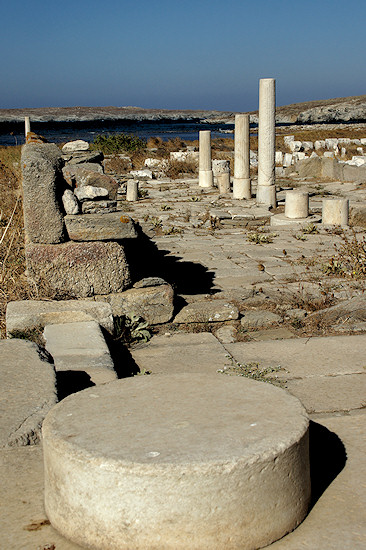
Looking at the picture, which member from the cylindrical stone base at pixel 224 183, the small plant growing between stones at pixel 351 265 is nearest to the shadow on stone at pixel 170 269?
the small plant growing between stones at pixel 351 265

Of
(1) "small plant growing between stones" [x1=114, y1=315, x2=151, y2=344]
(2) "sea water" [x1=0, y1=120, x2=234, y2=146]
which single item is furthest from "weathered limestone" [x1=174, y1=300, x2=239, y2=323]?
(2) "sea water" [x1=0, y1=120, x2=234, y2=146]

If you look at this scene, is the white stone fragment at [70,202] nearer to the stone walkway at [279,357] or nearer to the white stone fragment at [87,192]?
the white stone fragment at [87,192]

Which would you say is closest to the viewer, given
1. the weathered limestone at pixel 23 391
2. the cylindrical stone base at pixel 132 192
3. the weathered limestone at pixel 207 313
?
the weathered limestone at pixel 23 391

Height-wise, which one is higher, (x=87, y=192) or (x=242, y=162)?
(x=242, y=162)

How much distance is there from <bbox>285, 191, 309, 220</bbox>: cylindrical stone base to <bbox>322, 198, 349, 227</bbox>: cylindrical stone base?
485mm

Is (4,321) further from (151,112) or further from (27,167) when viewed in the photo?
(151,112)

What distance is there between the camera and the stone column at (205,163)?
18.6m

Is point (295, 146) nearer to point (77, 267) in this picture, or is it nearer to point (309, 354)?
point (77, 267)

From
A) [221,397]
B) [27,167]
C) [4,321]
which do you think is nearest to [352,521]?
[221,397]

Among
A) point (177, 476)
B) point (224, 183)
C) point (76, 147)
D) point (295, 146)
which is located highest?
point (295, 146)

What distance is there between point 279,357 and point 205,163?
14690 millimetres

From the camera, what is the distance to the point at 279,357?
4.51 m

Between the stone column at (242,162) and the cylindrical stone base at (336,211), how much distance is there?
399cm

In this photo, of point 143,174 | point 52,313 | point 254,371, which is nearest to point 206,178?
point 143,174
